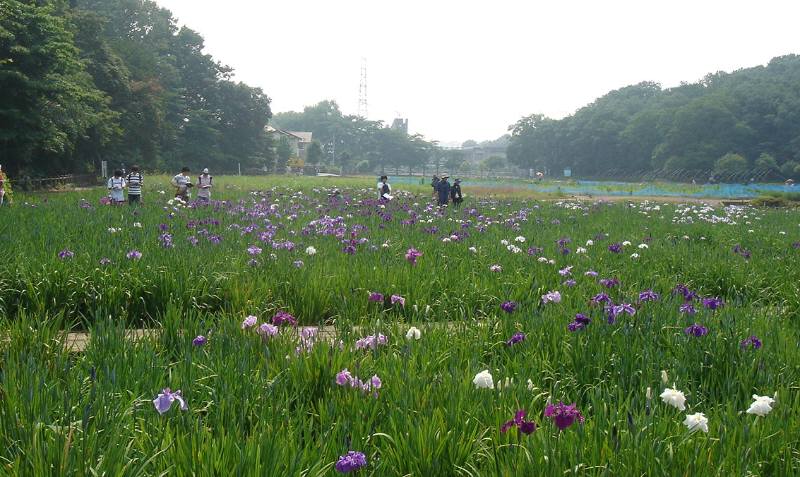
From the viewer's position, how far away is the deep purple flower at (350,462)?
1927mm

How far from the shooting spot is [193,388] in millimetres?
2725

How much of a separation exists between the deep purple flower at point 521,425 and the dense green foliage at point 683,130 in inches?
2588

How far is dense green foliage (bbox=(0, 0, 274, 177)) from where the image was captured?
20.7m

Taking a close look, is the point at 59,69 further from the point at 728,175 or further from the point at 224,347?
the point at 728,175

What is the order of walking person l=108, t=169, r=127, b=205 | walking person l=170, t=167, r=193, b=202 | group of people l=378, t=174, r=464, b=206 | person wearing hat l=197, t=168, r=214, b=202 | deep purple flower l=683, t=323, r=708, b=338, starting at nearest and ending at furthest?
deep purple flower l=683, t=323, r=708, b=338
walking person l=108, t=169, r=127, b=205
walking person l=170, t=167, r=193, b=202
person wearing hat l=197, t=168, r=214, b=202
group of people l=378, t=174, r=464, b=206

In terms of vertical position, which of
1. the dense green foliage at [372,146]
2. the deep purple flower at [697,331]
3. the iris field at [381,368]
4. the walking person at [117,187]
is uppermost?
the dense green foliage at [372,146]

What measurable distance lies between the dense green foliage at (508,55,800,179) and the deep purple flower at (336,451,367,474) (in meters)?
66.2

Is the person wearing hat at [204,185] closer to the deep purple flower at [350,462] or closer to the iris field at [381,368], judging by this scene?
the iris field at [381,368]

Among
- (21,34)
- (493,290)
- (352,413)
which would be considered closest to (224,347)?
(352,413)

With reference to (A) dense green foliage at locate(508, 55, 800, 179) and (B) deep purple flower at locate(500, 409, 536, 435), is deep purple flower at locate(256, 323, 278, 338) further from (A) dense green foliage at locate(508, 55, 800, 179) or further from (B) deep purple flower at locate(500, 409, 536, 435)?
(A) dense green foliage at locate(508, 55, 800, 179)


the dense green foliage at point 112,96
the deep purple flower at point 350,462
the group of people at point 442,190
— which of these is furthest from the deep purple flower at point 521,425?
the dense green foliage at point 112,96

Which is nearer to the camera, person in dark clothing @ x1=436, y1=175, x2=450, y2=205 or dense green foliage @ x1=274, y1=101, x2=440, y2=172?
person in dark clothing @ x1=436, y1=175, x2=450, y2=205

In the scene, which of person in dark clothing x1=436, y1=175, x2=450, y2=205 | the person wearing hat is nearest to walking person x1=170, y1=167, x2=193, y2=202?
the person wearing hat

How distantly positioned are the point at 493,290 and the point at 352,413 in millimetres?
2954
